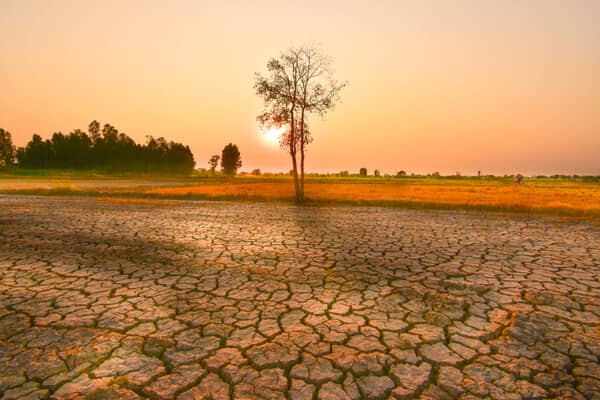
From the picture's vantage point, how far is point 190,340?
3518 millimetres

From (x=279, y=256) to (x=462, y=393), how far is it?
4796mm

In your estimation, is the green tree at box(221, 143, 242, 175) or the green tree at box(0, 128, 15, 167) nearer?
the green tree at box(0, 128, 15, 167)

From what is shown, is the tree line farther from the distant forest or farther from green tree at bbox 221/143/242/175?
green tree at bbox 221/143/242/175

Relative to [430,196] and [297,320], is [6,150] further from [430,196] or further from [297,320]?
[297,320]

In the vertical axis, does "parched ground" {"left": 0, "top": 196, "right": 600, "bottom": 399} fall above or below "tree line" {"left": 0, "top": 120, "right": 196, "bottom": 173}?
below

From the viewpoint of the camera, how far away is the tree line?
8456 centimetres

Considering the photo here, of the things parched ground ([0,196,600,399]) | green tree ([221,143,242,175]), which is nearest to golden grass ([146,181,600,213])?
parched ground ([0,196,600,399])

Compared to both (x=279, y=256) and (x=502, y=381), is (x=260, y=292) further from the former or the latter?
(x=502, y=381)

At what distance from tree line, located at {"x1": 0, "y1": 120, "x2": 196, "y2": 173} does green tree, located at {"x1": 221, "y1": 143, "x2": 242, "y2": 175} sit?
23674 mm

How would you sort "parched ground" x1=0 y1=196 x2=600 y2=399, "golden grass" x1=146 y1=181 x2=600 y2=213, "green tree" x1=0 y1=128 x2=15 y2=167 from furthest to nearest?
"green tree" x1=0 y1=128 x2=15 y2=167
"golden grass" x1=146 y1=181 x2=600 y2=213
"parched ground" x1=0 y1=196 x2=600 y2=399

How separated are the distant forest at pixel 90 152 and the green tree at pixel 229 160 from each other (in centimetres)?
2241

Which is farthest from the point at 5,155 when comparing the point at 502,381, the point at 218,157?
the point at 502,381

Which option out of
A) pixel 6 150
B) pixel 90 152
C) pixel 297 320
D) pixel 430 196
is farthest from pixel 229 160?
pixel 297 320

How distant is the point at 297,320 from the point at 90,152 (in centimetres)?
10162
